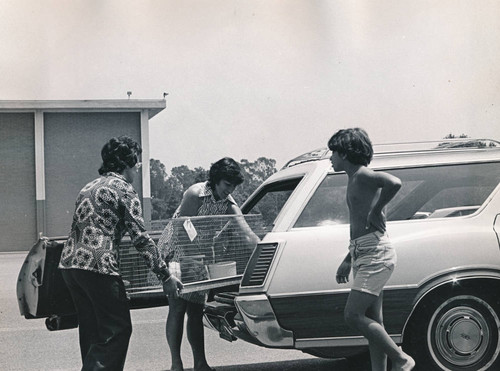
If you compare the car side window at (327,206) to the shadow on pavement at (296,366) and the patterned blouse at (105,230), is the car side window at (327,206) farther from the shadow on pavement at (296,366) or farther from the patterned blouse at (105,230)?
the shadow on pavement at (296,366)

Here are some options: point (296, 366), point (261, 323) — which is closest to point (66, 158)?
point (296, 366)

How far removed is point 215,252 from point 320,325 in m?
1.10

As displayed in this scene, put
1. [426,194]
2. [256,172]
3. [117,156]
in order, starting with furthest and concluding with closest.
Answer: [256,172], [426,194], [117,156]

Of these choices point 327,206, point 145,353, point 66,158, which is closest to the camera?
point 327,206

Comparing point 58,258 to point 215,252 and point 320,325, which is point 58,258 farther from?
point 320,325

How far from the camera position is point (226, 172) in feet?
19.1

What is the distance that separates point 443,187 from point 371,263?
1.10m

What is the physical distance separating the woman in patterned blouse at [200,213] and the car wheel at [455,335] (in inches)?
57.5

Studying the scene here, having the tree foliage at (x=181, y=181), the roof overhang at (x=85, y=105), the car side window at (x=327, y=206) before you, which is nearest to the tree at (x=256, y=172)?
the tree foliage at (x=181, y=181)

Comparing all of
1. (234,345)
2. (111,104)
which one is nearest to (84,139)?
(111,104)

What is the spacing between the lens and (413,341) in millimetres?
4863

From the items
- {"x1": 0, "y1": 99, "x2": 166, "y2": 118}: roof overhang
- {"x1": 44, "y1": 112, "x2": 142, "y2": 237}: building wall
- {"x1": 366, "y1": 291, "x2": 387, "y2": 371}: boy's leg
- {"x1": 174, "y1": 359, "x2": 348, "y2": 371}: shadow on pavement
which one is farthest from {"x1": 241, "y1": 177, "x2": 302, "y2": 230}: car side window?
{"x1": 44, "y1": 112, "x2": 142, "y2": 237}: building wall

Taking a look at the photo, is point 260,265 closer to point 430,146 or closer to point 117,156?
point 117,156

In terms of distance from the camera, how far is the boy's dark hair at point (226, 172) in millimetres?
5844
